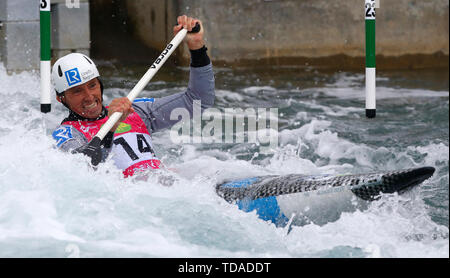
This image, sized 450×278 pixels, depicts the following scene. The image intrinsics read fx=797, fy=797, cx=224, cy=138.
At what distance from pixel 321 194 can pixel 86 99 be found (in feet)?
5.02

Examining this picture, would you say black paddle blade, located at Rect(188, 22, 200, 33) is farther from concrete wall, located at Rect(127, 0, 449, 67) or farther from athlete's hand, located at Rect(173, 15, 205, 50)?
concrete wall, located at Rect(127, 0, 449, 67)

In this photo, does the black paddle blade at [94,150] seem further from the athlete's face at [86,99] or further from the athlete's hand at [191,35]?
the athlete's hand at [191,35]

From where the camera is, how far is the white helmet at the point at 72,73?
471cm

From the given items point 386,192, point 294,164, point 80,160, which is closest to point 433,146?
point 294,164

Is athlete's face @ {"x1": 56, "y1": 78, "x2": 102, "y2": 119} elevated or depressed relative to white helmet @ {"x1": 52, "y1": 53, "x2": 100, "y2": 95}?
depressed

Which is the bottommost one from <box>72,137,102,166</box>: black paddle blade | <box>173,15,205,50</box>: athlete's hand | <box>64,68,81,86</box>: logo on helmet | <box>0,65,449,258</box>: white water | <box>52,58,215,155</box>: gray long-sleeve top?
<box>0,65,449,258</box>: white water

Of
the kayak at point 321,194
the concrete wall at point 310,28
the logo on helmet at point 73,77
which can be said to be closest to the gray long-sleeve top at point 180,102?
the logo on helmet at point 73,77

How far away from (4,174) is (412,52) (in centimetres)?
834

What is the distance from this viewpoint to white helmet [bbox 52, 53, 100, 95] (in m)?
4.71

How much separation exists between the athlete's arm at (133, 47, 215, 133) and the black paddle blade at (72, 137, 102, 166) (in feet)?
1.98

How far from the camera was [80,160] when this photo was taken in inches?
173

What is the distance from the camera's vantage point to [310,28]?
37.4ft

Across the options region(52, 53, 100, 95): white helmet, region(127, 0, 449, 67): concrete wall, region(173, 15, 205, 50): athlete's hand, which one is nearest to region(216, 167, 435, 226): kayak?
region(173, 15, 205, 50): athlete's hand

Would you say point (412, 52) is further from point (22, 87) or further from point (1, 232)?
point (1, 232)
